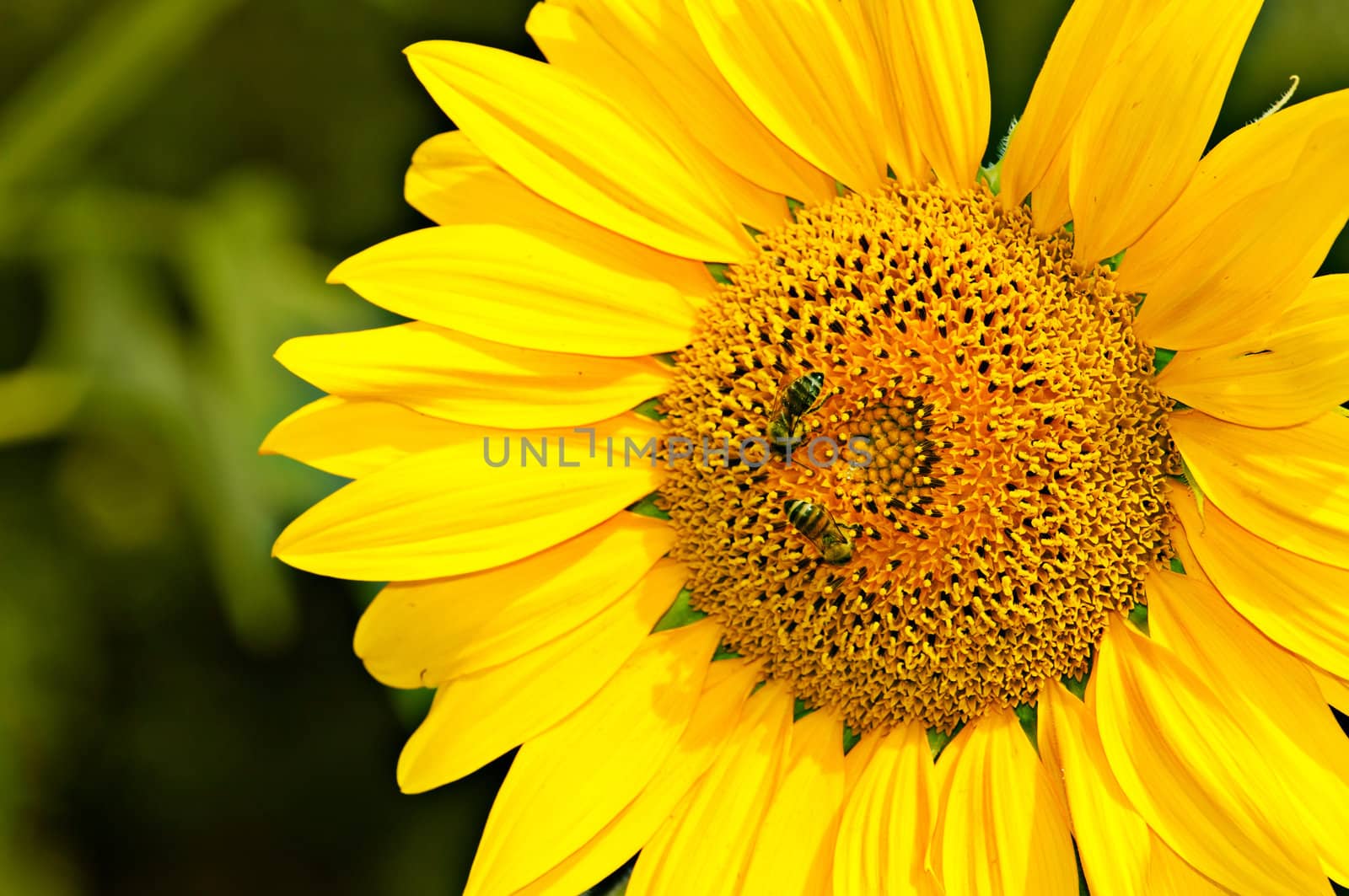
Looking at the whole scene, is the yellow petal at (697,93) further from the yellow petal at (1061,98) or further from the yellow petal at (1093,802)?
the yellow petal at (1093,802)

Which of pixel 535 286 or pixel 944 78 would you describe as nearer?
pixel 944 78

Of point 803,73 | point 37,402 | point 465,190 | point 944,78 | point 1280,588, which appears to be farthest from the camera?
point 37,402

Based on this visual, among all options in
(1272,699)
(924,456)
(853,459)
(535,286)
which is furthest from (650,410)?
(1272,699)

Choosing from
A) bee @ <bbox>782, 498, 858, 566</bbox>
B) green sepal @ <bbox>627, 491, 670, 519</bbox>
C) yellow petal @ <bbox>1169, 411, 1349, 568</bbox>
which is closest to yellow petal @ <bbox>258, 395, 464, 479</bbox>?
green sepal @ <bbox>627, 491, 670, 519</bbox>

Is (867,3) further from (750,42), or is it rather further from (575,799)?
(575,799)

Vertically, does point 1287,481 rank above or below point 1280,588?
above

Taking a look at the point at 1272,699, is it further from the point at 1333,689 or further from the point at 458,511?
the point at 458,511

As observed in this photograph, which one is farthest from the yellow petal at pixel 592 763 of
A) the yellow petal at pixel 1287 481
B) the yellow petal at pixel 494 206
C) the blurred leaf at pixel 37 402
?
the blurred leaf at pixel 37 402
